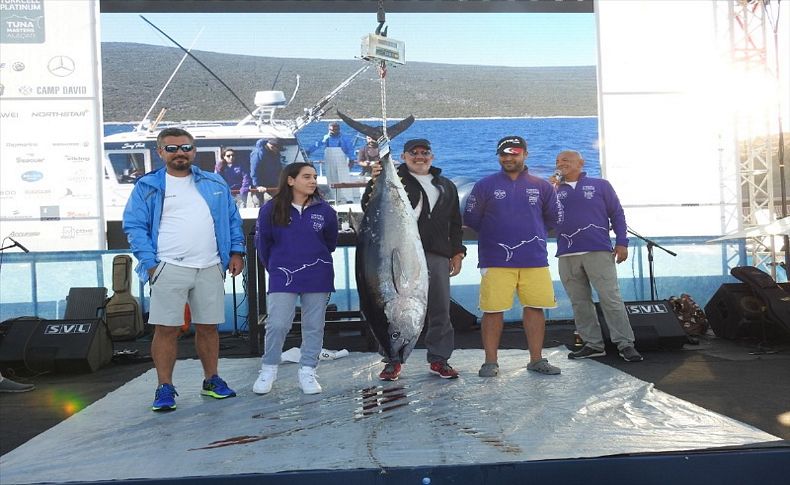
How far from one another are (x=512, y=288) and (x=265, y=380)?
57.9 inches

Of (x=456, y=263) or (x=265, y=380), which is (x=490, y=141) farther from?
(x=265, y=380)

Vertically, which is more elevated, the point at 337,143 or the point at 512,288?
the point at 337,143

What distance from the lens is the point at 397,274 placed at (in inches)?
118

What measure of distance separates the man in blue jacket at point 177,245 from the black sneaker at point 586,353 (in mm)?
2352

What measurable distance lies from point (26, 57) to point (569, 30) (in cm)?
633

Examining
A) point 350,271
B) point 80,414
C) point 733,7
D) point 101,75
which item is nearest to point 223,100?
point 101,75

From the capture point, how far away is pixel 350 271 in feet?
24.3

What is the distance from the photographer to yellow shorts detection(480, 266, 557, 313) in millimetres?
3846

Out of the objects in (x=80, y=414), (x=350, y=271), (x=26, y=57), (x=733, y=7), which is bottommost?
(x=80, y=414)

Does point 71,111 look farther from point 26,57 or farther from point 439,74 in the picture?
point 439,74

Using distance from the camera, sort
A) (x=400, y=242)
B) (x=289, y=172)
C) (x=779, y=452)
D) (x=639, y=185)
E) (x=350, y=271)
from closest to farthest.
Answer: (x=779, y=452)
(x=400, y=242)
(x=289, y=172)
(x=350, y=271)
(x=639, y=185)

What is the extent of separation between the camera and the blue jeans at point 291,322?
355cm

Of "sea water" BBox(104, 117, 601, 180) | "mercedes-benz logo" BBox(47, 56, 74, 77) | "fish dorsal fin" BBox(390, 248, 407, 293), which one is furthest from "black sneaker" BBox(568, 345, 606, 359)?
"mercedes-benz logo" BBox(47, 56, 74, 77)

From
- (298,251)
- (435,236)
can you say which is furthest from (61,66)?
(435,236)
